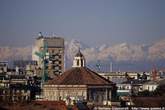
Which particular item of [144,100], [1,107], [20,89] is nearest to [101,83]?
[20,89]

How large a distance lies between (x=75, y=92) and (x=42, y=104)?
46733 mm

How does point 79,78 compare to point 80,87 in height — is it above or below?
above

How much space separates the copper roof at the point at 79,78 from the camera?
468 feet

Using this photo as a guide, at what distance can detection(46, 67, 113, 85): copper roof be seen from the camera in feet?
468

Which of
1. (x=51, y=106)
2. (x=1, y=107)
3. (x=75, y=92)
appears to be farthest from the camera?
(x=75, y=92)

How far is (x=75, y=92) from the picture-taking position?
5561 inches

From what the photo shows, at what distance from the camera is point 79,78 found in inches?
5650

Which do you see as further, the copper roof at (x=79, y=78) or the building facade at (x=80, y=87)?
the copper roof at (x=79, y=78)

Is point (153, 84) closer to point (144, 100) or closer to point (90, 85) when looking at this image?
point (90, 85)

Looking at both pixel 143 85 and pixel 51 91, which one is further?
pixel 143 85

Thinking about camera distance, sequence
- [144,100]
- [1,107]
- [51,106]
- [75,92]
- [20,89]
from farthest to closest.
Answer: [20,89]
[75,92]
[144,100]
[51,106]
[1,107]

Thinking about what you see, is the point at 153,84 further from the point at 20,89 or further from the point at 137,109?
the point at 137,109

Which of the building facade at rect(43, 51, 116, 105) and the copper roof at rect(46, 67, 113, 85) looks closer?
the building facade at rect(43, 51, 116, 105)

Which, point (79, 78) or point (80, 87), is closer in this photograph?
point (80, 87)
